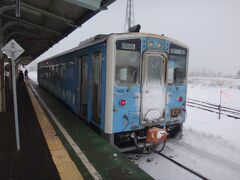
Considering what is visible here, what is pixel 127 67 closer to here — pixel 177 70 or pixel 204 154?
pixel 177 70

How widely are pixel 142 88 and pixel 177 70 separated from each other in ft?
4.30

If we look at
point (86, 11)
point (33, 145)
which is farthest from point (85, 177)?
point (86, 11)

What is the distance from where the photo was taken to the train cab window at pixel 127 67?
5035 millimetres

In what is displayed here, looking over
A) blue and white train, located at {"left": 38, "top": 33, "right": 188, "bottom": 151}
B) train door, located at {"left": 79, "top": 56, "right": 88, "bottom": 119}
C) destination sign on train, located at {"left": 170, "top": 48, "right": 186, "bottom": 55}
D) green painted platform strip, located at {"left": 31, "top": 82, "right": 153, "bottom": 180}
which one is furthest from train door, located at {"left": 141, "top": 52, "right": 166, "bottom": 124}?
train door, located at {"left": 79, "top": 56, "right": 88, "bottom": 119}

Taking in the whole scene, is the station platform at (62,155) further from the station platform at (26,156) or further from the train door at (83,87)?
the train door at (83,87)

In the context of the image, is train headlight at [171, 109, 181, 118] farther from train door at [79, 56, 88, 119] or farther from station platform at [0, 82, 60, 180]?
station platform at [0, 82, 60, 180]

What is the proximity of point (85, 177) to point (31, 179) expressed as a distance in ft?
3.00

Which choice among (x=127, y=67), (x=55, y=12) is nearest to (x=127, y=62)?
(x=127, y=67)

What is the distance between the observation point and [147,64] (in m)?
5.38

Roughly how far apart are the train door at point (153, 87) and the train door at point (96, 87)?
1.17 meters

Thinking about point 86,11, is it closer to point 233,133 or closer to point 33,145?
point 33,145

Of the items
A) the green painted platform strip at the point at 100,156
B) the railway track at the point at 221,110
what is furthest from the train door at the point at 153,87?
the railway track at the point at 221,110

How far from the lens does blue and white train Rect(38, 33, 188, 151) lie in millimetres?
5027

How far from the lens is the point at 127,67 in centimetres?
516
